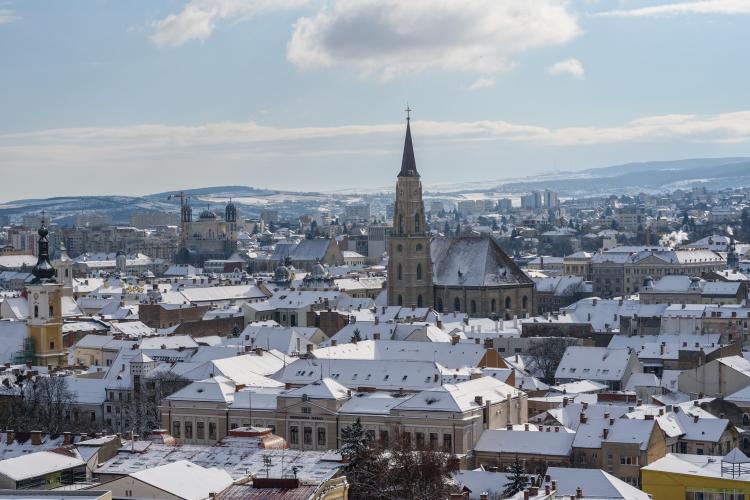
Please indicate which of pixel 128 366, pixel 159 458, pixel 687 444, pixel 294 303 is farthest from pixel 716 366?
pixel 294 303

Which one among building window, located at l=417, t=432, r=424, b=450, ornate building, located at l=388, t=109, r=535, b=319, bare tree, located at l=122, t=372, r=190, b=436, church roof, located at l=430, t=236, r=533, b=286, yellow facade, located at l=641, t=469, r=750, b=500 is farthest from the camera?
church roof, located at l=430, t=236, r=533, b=286

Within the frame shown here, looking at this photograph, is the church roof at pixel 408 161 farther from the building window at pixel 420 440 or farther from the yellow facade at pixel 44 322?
the building window at pixel 420 440

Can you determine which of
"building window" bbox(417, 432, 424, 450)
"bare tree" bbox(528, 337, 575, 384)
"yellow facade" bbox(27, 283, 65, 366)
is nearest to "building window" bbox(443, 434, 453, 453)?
"building window" bbox(417, 432, 424, 450)

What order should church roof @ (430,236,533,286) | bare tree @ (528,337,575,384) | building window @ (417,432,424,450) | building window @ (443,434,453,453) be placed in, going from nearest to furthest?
1. building window @ (417,432,424,450)
2. building window @ (443,434,453,453)
3. bare tree @ (528,337,575,384)
4. church roof @ (430,236,533,286)

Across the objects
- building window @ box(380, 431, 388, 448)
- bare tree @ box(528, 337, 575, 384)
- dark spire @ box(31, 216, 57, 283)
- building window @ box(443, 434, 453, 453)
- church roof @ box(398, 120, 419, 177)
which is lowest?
bare tree @ box(528, 337, 575, 384)

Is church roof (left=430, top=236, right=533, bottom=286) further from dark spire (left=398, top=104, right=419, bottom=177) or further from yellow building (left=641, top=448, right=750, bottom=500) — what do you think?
yellow building (left=641, top=448, right=750, bottom=500)

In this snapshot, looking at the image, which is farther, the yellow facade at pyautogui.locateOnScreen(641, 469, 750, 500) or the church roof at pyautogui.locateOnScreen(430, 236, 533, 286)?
the church roof at pyautogui.locateOnScreen(430, 236, 533, 286)

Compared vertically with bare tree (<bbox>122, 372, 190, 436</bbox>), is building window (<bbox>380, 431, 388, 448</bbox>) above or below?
above
